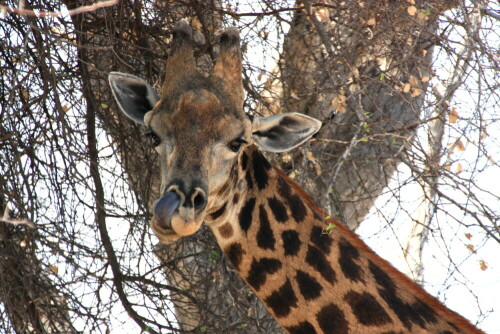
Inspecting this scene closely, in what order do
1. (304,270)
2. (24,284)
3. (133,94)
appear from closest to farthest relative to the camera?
1. (304,270)
2. (133,94)
3. (24,284)

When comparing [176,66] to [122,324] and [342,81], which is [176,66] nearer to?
[342,81]

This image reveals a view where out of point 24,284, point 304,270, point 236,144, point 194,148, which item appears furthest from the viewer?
point 24,284

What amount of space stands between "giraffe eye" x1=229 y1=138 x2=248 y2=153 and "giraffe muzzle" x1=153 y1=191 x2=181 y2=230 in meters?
0.55

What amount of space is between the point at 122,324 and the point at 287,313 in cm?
154

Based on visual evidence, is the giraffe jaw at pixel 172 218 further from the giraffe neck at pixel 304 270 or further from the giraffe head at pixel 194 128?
the giraffe neck at pixel 304 270

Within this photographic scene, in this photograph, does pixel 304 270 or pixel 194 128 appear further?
pixel 304 270

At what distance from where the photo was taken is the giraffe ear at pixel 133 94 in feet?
13.1

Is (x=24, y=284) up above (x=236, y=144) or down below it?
below

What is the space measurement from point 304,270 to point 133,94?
138 cm

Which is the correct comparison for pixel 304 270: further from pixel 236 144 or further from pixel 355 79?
pixel 355 79

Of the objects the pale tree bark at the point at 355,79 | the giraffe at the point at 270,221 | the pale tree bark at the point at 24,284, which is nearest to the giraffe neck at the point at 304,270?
the giraffe at the point at 270,221

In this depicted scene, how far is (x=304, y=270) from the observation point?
3.90 m

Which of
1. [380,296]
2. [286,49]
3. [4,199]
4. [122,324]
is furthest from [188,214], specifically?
[286,49]

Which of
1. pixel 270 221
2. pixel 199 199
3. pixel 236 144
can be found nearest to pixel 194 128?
pixel 236 144
